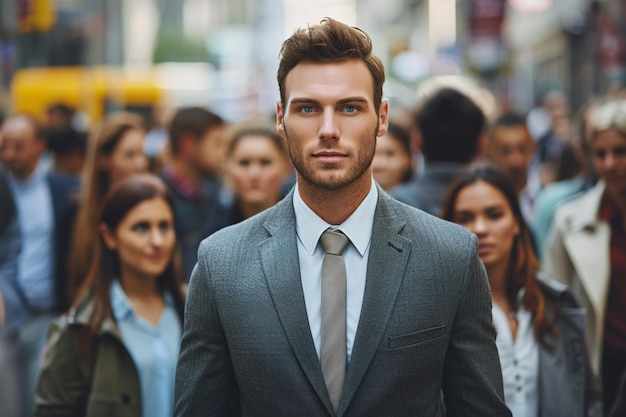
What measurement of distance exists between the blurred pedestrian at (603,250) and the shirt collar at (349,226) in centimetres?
242

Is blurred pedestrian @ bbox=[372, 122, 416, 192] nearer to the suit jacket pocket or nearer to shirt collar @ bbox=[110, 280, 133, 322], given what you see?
shirt collar @ bbox=[110, 280, 133, 322]

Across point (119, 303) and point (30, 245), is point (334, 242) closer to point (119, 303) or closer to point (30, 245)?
point (119, 303)

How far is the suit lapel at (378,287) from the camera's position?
3215 millimetres

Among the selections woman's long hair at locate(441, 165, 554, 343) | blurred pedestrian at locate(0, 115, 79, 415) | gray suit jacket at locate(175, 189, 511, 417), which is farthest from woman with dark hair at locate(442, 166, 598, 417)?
blurred pedestrian at locate(0, 115, 79, 415)

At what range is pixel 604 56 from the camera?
1650 cm

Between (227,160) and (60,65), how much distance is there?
48731 millimetres

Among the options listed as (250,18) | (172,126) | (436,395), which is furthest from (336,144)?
(250,18)

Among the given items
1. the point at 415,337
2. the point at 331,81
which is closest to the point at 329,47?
the point at 331,81

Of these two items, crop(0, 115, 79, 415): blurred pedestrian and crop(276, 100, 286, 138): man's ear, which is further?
crop(0, 115, 79, 415): blurred pedestrian

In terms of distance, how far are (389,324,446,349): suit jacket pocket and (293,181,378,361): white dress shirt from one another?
151 mm

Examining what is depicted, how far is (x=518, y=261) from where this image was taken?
491 cm

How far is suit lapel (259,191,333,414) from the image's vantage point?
3.22 meters

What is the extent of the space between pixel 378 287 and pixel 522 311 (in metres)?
1.63

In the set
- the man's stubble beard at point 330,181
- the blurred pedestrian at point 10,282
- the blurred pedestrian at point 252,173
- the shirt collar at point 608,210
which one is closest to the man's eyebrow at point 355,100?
the man's stubble beard at point 330,181
